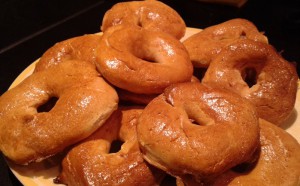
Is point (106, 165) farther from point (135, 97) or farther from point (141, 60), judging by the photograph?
point (141, 60)

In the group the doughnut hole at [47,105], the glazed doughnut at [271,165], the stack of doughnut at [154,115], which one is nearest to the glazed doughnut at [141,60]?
the stack of doughnut at [154,115]

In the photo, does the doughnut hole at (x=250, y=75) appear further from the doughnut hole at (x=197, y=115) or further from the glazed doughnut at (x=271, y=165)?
the doughnut hole at (x=197, y=115)

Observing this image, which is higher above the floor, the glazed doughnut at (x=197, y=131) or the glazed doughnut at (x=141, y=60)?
the glazed doughnut at (x=141, y=60)

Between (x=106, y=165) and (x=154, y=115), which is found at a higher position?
(x=154, y=115)

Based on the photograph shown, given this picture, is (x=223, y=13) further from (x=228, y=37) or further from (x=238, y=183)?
(x=238, y=183)

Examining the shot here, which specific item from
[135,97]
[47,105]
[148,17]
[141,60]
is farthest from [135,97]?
[148,17]

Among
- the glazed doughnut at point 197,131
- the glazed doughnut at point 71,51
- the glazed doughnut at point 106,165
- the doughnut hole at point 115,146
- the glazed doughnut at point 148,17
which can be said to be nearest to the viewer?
the glazed doughnut at point 197,131
